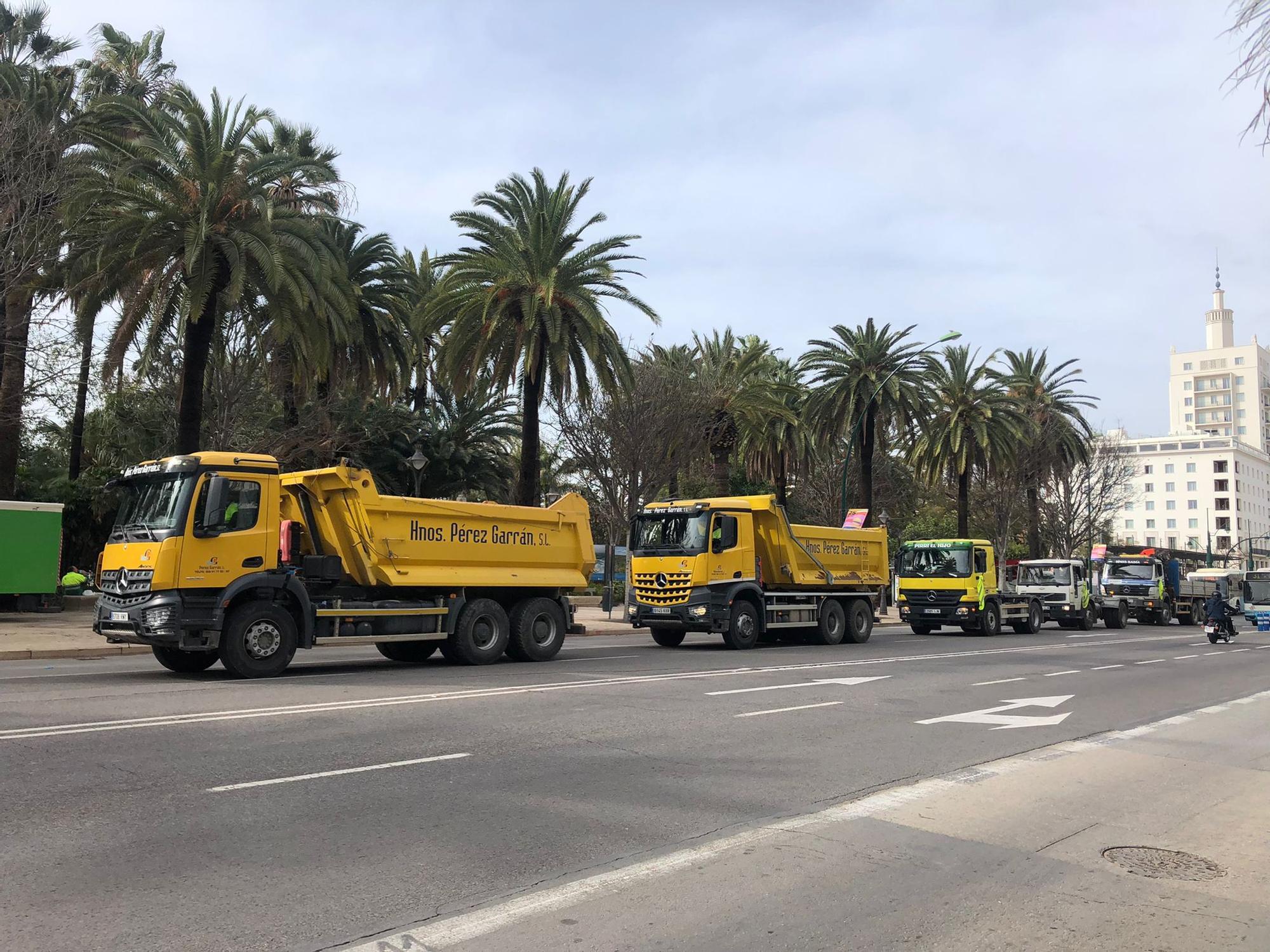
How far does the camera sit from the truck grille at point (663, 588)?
21.2 m

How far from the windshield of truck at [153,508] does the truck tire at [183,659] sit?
1752 mm

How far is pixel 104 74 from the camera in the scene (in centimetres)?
3284

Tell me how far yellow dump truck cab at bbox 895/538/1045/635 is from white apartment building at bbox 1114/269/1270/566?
102 meters

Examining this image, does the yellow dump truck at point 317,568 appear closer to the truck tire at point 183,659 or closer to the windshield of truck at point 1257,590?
the truck tire at point 183,659

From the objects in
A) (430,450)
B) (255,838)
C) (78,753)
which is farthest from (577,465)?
(255,838)

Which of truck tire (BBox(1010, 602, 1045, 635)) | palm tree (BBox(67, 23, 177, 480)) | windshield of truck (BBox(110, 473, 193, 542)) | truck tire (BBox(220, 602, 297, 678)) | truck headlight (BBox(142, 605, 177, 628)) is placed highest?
palm tree (BBox(67, 23, 177, 480))

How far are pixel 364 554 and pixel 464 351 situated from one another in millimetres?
12054

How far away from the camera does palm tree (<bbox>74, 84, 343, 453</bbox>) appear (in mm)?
22078

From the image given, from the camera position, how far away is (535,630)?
1780 cm

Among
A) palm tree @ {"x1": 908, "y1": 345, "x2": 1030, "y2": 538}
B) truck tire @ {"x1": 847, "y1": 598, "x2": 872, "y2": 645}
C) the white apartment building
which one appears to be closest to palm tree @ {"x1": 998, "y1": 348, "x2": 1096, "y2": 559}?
palm tree @ {"x1": 908, "y1": 345, "x2": 1030, "y2": 538}

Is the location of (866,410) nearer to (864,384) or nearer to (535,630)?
(864,384)

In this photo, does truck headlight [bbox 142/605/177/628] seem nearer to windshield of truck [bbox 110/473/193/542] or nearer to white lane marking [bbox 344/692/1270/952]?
windshield of truck [bbox 110/473/193/542]

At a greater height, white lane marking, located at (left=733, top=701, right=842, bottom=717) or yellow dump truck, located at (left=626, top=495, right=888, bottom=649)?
yellow dump truck, located at (left=626, top=495, right=888, bottom=649)

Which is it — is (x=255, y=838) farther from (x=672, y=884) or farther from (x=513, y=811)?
(x=672, y=884)
